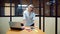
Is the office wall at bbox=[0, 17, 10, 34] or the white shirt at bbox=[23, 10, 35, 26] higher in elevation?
the white shirt at bbox=[23, 10, 35, 26]

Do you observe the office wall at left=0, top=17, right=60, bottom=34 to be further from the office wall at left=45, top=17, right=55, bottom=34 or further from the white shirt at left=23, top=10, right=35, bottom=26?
the white shirt at left=23, top=10, right=35, bottom=26

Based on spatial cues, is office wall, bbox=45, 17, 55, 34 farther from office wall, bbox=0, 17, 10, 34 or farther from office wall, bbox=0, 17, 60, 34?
office wall, bbox=0, 17, 10, 34

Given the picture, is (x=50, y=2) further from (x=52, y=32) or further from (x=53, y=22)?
(x=52, y=32)

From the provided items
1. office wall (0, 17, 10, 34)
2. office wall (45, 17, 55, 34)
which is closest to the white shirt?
office wall (45, 17, 55, 34)

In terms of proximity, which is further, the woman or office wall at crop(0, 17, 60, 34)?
office wall at crop(0, 17, 60, 34)

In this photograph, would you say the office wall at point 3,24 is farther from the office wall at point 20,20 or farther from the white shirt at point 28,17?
the white shirt at point 28,17

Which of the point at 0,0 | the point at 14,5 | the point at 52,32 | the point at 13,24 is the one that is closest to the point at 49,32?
the point at 52,32

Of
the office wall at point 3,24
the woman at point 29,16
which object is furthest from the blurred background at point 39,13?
the woman at point 29,16

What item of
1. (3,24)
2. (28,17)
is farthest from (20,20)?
(28,17)

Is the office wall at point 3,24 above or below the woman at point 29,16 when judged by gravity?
below

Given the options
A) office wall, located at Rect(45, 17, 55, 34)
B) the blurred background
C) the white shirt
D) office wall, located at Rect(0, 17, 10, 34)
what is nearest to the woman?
the white shirt

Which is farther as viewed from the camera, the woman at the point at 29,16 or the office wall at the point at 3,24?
the office wall at the point at 3,24

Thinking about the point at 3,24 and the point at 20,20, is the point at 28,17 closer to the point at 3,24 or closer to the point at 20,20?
the point at 20,20

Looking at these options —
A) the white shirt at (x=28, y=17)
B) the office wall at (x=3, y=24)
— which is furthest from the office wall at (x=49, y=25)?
the office wall at (x=3, y=24)
